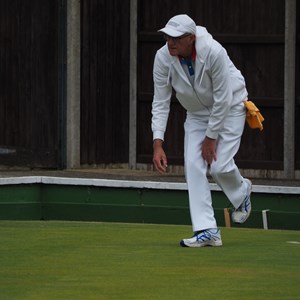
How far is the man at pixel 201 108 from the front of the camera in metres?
9.13

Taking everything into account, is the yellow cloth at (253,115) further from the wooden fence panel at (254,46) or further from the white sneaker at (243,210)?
the wooden fence panel at (254,46)

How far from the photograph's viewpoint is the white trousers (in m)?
9.38

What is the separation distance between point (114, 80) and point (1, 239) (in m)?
5.09

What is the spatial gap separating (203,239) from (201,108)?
2.76 feet

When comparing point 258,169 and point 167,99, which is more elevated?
point 167,99

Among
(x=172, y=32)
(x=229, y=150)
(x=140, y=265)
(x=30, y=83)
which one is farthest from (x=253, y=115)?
(x=30, y=83)

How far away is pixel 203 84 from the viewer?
9266 millimetres

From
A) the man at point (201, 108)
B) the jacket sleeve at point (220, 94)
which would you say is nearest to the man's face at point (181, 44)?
the man at point (201, 108)

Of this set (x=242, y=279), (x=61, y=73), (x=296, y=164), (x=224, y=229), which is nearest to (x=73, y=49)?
(x=61, y=73)

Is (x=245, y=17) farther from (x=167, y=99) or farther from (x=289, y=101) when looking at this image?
(x=167, y=99)

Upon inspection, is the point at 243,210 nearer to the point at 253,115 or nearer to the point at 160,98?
the point at 253,115

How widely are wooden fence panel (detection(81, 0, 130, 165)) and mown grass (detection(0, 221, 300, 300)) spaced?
397 centimetres

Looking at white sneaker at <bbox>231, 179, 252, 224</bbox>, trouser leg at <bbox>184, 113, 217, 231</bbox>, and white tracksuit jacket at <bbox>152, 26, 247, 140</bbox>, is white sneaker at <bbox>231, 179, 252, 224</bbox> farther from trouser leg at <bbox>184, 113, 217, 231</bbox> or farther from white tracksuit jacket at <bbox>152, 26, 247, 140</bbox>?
white tracksuit jacket at <bbox>152, 26, 247, 140</bbox>

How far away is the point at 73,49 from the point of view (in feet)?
Result: 47.3
